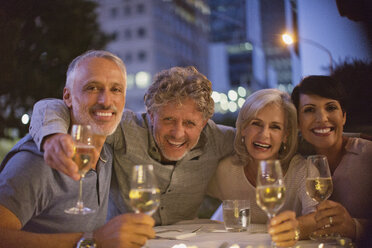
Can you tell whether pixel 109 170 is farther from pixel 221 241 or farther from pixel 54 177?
pixel 221 241

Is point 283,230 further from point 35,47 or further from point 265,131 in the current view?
point 35,47

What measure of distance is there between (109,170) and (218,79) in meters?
50.8

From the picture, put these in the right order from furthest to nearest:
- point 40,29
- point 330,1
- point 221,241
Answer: point 40,29, point 330,1, point 221,241

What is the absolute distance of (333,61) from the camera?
12.3 ft

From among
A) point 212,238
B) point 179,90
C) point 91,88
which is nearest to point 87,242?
point 212,238

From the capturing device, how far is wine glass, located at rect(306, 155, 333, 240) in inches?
76.3

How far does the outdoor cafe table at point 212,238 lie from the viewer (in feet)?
5.85

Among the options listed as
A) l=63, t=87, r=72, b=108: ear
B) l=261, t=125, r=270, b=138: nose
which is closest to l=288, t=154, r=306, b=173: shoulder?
l=261, t=125, r=270, b=138: nose

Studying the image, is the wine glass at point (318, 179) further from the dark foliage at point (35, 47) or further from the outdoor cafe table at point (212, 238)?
the dark foliage at point (35, 47)

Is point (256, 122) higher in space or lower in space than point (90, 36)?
lower

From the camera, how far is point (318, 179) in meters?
1.94

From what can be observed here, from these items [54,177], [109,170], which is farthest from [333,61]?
[54,177]

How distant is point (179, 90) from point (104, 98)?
0.55 metres

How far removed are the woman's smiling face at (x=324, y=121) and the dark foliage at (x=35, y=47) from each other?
3.43 meters
